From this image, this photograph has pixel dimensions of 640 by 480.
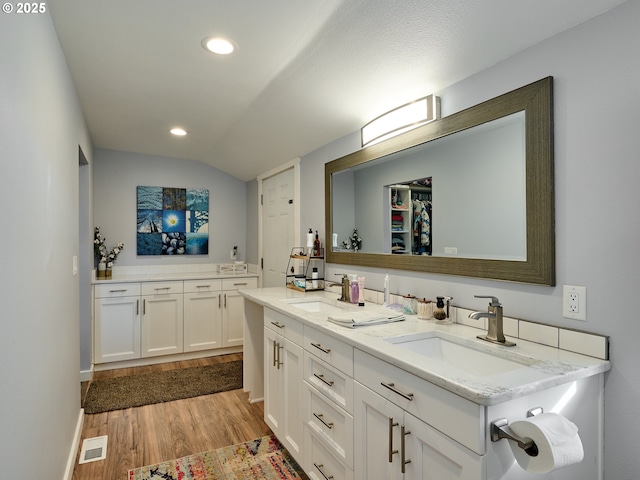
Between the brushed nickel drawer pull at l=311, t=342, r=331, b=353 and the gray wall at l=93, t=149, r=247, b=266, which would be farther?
the gray wall at l=93, t=149, r=247, b=266

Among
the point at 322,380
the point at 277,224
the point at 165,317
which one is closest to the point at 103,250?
the point at 165,317

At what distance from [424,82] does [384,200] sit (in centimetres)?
73

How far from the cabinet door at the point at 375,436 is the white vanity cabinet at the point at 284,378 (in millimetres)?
547

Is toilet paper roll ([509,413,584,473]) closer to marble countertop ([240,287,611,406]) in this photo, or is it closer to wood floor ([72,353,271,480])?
marble countertop ([240,287,611,406])

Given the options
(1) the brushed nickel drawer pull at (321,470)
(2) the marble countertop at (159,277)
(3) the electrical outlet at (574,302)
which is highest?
(3) the electrical outlet at (574,302)

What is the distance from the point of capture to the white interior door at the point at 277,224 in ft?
12.0

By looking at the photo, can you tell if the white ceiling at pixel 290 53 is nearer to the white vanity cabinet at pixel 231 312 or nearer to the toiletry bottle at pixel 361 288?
the toiletry bottle at pixel 361 288

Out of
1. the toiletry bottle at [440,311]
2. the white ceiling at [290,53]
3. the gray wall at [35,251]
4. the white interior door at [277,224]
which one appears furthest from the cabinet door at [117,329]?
the toiletry bottle at [440,311]

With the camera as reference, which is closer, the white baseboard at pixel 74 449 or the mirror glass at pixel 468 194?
the mirror glass at pixel 468 194

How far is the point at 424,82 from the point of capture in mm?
1874

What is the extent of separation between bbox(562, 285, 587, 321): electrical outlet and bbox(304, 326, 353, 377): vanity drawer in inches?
32.5

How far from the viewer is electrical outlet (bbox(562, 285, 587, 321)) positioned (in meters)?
1.33

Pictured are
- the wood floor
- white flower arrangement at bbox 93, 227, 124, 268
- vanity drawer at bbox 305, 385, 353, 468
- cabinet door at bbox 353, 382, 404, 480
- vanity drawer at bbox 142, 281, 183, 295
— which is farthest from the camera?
white flower arrangement at bbox 93, 227, 124, 268

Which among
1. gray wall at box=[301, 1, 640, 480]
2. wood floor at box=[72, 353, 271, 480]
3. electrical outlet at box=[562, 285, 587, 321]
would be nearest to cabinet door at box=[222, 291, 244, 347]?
wood floor at box=[72, 353, 271, 480]
